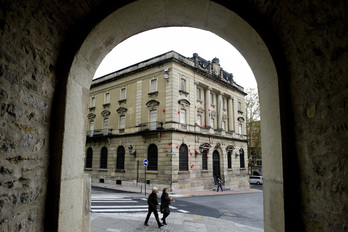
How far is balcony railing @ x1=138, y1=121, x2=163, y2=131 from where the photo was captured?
2319 cm

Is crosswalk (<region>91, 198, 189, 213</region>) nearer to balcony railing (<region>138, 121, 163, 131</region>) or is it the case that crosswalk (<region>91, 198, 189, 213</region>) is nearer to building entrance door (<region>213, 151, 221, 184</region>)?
balcony railing (<region>138, 121, 163, 131</region>)

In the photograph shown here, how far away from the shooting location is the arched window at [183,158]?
23.2 m

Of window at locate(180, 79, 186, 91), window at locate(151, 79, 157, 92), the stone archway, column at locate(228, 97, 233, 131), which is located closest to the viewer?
the stone archway

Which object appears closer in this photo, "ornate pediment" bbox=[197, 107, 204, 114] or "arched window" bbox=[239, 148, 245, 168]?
"ornate pediment" bbox=[197, 107, 204, 114]

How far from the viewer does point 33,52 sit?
9.71 ft

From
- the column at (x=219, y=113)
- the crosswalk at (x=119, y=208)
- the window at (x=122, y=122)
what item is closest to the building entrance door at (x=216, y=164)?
the column at (x=219, y=113)

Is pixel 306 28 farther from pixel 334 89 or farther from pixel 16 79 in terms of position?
pixel 16 79

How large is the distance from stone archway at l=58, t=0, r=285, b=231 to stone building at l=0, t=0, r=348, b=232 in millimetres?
21

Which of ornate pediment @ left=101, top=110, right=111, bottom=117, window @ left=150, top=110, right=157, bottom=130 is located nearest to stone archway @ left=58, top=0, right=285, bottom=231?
window @ left=150, top=110, right=157, bottom=130

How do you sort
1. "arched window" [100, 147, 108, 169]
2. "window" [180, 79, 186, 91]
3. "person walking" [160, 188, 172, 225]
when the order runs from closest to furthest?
"person walking" [160, 188, 172, 225], "window" [180, 79, 186, 91], "arched window" [100, 147, 108, 169]

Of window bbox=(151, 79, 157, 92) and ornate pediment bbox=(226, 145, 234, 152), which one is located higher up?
window bbox=(151, 79, 157, 92)

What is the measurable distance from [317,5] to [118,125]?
26.6m

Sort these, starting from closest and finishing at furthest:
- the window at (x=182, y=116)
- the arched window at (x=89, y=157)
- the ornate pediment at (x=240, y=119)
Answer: the window at (x=182, y=116) → the arched window at (x=89, y=157) → the ornate pediment at (x=240, y=119)

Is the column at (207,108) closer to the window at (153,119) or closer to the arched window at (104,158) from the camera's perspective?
the window at (153,119)
